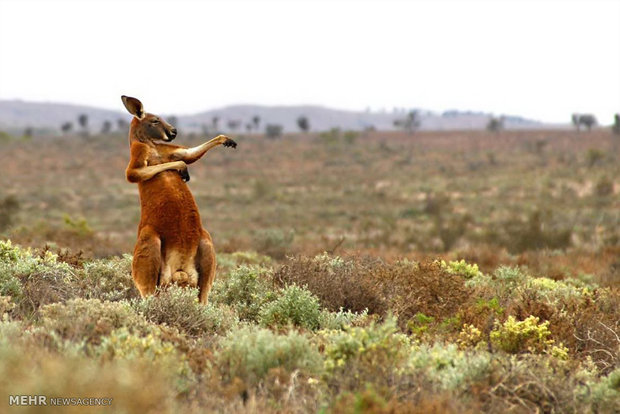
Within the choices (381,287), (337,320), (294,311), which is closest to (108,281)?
(294,311)

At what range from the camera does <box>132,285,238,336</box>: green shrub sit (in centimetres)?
634

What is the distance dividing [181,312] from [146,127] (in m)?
2.01

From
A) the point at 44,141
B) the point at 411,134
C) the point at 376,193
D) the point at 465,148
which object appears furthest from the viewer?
the point at 411,134

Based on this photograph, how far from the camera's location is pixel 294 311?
23.1 feet

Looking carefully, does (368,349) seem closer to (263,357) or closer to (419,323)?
(263,357)

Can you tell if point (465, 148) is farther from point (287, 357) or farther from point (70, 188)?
point (287, 357)

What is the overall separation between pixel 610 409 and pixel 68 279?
18.8ft

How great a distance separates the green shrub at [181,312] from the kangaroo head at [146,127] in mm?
1652

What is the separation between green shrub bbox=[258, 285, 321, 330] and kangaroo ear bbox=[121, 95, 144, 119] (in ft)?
7.58

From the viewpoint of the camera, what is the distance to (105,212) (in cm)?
3769

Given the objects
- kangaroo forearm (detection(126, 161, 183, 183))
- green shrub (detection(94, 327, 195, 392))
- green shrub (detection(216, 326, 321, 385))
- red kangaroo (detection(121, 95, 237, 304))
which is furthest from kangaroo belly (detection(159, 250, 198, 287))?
green shrub (detection(216, 326, 321, 385))

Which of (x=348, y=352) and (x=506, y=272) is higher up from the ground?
(x=348, y=352)

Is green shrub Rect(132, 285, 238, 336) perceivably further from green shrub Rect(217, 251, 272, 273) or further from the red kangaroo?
green shrub Rect(217, 251, 272, 273)

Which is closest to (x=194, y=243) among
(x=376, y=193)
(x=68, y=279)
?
(x=68, y=279)
